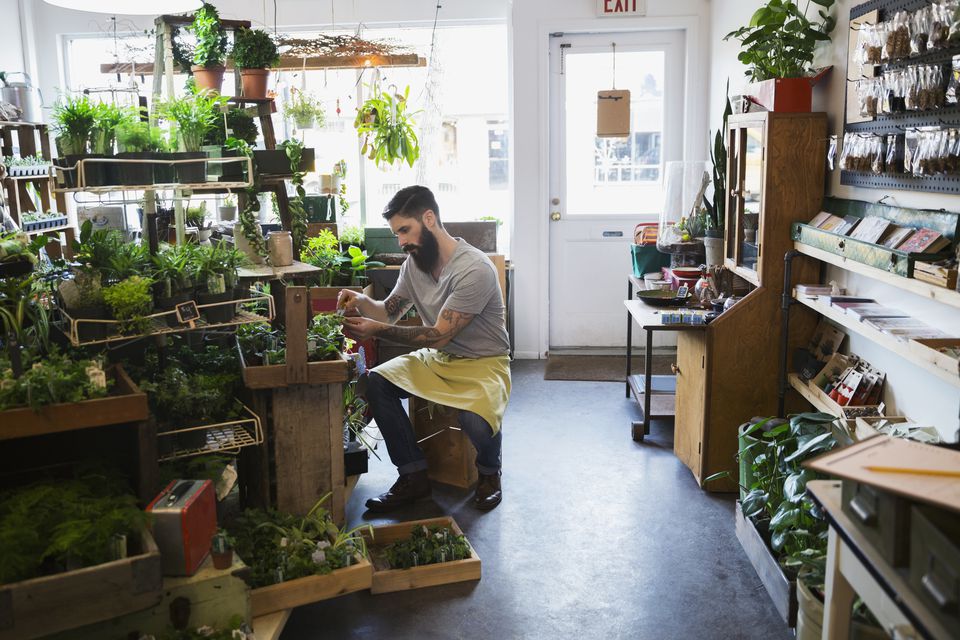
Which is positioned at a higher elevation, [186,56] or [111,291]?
[186,56]

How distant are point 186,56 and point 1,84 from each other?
10.6ft

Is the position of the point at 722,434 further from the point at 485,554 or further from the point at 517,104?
the point at 517,104

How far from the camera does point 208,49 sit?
335cm

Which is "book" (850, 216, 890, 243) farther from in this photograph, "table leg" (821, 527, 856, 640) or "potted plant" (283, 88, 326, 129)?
"potted plant" (283, 88, 326, 129)

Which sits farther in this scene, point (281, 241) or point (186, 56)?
point (186, 56)

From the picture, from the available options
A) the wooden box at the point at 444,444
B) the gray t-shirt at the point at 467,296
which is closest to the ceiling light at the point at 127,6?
the gray t-shirt at the point at 467,296

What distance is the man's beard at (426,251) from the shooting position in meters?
3.95

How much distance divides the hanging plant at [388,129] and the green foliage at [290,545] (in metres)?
3.34

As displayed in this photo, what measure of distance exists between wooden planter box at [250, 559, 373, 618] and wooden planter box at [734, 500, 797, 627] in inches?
53.6

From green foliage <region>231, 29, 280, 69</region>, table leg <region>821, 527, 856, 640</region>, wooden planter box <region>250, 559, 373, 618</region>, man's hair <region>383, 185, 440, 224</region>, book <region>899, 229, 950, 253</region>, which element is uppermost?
green foliage <region>231, 29, 280, 69</region>

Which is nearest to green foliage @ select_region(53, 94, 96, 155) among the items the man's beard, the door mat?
the man's beard

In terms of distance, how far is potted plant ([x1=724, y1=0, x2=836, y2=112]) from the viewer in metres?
3.74

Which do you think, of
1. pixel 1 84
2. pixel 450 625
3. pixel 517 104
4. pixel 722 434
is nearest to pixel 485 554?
pixel 450 625

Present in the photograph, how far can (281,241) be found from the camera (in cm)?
319
